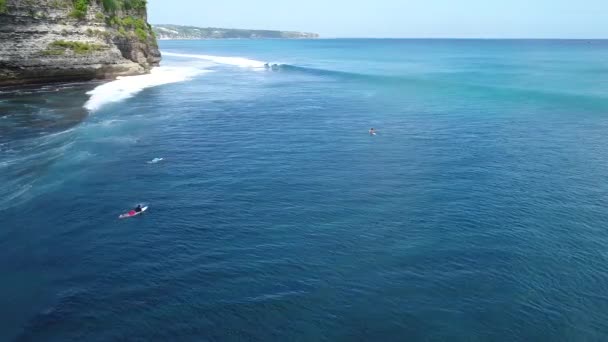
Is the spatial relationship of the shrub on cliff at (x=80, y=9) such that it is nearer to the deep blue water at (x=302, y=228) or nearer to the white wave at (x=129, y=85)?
the white wave at (x=129, y=85)

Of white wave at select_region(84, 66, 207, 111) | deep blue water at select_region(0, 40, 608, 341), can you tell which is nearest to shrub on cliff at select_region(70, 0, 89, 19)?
white wave at select_region(84, 66, 207, 111)

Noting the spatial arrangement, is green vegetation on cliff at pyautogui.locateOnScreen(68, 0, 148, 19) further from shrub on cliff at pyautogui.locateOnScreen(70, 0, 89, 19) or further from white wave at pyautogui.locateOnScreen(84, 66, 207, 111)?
white wave at pyautogui.locateOnScreen(84, 66, 207, 111)

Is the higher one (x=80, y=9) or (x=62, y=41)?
(x=80, y=9)

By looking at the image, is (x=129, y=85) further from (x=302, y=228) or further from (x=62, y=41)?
(x=302, y=228)

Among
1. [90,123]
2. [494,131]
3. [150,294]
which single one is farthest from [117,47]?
[150,294]

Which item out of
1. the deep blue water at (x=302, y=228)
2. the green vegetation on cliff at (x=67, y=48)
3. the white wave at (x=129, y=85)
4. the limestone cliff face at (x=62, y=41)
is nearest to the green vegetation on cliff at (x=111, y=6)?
the limestone cliff face at (x=62, y=41)

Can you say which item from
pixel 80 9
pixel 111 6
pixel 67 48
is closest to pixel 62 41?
pixel 67 48
